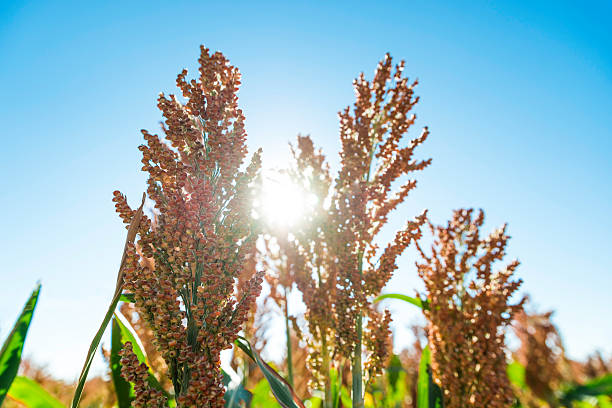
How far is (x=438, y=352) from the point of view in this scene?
2.98m

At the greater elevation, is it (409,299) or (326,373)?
(409,299)

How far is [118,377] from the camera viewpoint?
2100 millimetres

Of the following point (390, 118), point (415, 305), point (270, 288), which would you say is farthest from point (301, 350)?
point (390, 118)

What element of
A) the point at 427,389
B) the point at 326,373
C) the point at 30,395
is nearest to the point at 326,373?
the point at 326,373

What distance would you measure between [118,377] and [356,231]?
1953mm

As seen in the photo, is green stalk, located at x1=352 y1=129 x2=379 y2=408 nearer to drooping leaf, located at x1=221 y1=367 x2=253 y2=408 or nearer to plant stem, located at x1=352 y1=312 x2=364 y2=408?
plant stem, located at x1=352 y1=312 x2=364 y2=408

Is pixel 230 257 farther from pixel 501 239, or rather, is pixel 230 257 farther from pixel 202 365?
pixel 501 239

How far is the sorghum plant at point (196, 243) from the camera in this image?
1.58m

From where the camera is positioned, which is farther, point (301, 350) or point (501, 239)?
point (301, 350)

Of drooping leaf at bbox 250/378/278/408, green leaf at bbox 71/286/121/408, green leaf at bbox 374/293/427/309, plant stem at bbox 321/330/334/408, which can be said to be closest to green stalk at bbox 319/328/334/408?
plant stem at bbox 321/330/334/408

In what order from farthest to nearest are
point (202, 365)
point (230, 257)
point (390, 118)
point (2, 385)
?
point (390, 118) → point (230, 257) → point (202, 365) → point (2, 385)

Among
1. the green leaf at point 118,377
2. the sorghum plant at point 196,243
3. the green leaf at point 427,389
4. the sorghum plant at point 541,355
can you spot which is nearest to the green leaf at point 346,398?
the green leaf at point 427,389

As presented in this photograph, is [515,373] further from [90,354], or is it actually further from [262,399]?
[90,354]

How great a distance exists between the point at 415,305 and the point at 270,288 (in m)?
1.61
